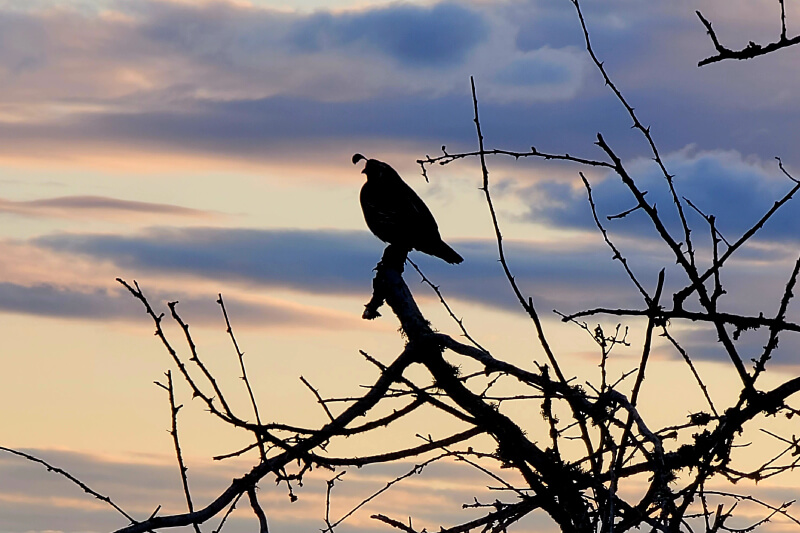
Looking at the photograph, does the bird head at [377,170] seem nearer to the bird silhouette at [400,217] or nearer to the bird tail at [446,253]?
the bird silhouette at [400,217]

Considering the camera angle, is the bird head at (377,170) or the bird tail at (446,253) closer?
the bird tail at (446,253)

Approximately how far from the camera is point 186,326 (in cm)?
464

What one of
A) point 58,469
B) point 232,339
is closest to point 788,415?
point 232,339

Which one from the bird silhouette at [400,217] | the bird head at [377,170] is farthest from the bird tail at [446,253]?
the bird head at [377,170]

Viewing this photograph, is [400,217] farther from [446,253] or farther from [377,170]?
[377,170]

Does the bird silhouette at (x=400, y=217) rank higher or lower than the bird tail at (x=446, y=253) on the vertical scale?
higher

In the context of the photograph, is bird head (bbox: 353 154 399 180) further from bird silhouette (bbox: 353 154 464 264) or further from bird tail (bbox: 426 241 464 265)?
bird tail (bbox: 426 241 464 265)

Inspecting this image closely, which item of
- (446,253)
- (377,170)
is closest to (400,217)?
(446,253)

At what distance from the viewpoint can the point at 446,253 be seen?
28.7ft

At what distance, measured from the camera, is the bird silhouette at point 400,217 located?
863 centimetres

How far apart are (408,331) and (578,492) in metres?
1.98

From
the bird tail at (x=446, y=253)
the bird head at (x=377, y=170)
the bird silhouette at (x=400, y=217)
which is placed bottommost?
the bird tail at (x=446, y=253)

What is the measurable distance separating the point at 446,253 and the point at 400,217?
49 centimetres

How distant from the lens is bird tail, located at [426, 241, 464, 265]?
8.70 meters
